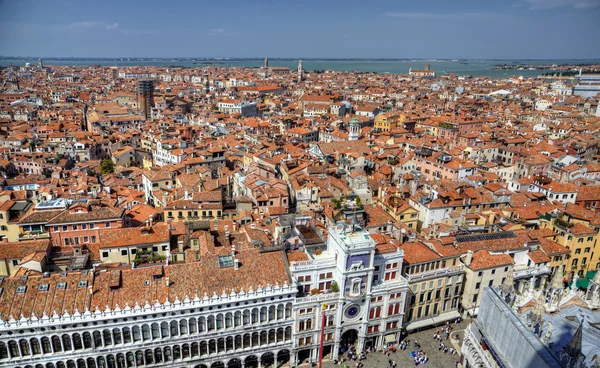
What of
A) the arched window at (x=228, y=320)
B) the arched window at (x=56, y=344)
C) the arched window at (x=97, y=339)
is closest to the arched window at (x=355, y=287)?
the arched window at (x=228, y=320)

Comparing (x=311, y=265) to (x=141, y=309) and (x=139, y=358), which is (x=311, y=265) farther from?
(x=139, y=358)

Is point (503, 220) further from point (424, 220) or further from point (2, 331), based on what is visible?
point (2, 331)

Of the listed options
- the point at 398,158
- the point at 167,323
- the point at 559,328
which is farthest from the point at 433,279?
the point at 398,158

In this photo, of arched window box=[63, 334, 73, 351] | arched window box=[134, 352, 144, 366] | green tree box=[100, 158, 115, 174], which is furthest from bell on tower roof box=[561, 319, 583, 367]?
green tree box=[100, 158, 115, 174]

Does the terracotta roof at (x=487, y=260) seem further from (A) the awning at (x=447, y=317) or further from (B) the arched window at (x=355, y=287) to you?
(B) the arched window at (x=355, y=287)

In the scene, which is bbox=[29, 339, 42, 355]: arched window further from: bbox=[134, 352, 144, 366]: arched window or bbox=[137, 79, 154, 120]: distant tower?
bbox=[137, 79, 154, 120]: distant tower

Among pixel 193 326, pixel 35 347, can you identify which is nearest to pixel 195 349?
pixel 193 326
